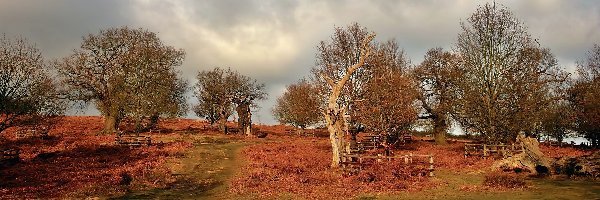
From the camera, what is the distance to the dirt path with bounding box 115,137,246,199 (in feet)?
85.7

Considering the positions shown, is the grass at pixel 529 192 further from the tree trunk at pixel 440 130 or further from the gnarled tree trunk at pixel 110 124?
the gnarled tree trunk at pixel 110 124

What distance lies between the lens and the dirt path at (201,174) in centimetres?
2611

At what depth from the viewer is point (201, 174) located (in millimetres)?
34312

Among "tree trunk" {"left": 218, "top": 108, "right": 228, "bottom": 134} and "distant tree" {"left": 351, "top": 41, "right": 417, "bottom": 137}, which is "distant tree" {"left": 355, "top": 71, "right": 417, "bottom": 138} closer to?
"distant tree" {"left": 351, "top": 41, "right": 417, "bottom": 137}

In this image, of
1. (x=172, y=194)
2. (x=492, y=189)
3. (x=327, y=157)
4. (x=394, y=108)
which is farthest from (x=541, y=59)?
(x=172, y=194)

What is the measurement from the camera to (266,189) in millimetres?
27000

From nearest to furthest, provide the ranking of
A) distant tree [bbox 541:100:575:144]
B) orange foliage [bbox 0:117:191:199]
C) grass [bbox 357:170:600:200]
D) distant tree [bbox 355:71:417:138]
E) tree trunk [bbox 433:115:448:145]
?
grass [bbox 357:170:600:200], orange foliage [bbox 0:117:191:199], distant tree [bbox 355:71:417:138], tree trunk [bbox 433:115:448:145], distant tree [bbox 541:100:575:144]

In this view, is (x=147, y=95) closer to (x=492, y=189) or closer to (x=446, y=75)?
(x=446, y=75)

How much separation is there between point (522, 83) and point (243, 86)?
47.4m

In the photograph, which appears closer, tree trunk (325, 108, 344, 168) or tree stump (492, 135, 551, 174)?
tree stump (492, 135, 551, 174)

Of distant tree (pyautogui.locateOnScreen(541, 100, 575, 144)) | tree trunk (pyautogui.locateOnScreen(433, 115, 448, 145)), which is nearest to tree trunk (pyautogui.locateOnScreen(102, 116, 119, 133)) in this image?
tree trunk (pyautogui.locateOnScreen(433, 115, 448, 145))

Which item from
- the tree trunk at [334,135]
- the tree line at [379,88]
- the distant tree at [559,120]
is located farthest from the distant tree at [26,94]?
the distant tree at [559,120]

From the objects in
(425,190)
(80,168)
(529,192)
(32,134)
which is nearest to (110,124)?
(32,134)

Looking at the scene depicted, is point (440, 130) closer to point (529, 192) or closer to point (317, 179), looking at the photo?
point (317, 179)
